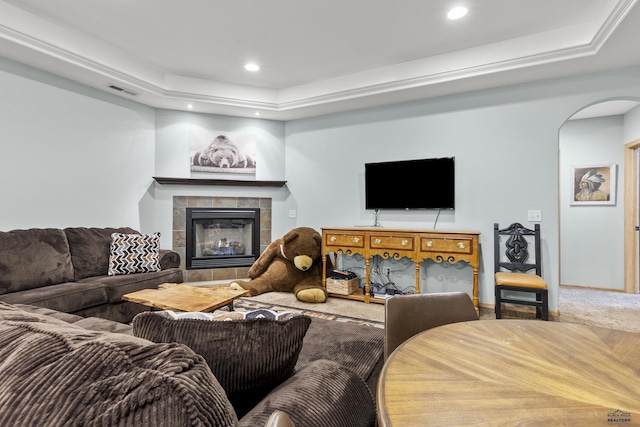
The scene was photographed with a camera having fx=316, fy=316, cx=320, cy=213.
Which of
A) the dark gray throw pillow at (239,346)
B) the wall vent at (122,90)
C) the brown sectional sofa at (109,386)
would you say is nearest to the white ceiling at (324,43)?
the wall vent at (122,90)

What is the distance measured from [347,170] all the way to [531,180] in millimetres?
Answer: 2160

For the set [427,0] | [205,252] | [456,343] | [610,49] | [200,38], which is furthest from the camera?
[205,252]

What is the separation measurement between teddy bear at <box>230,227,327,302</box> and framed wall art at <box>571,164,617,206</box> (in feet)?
12.7

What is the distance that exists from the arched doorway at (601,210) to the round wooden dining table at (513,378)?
14.6 ft

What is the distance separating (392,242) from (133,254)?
9.24ft

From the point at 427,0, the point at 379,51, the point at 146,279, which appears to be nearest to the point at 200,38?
the point at 379,51

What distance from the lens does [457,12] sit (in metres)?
2.68

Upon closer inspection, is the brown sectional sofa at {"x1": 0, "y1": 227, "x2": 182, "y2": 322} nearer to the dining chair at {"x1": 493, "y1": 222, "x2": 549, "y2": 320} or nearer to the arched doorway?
the dining chair at {"x1": 493, "y1": 222, "x2": 549, "y2": 320}

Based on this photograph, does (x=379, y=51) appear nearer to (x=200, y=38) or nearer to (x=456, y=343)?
(x=200, y=38)

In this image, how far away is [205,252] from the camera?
4.75m

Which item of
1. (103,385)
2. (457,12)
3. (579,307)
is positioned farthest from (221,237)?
(579,307)

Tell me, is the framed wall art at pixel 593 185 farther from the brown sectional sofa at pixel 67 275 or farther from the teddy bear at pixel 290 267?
the brown sectional sofa at pixel 67 275

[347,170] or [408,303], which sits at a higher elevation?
[347,170]

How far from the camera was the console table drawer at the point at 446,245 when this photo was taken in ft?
10.7
